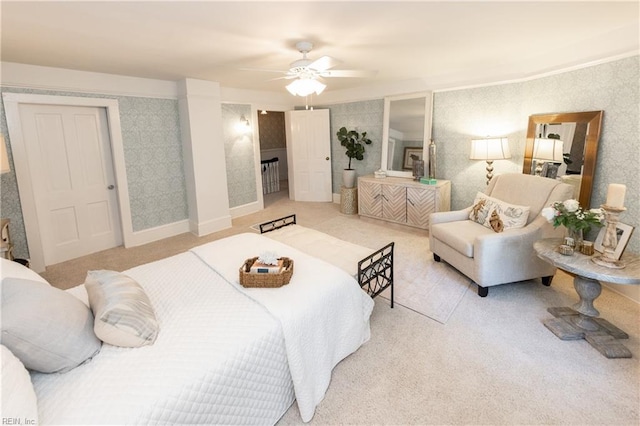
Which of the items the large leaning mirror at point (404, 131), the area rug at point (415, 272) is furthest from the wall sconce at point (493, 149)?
the area rug at point (415, 272)

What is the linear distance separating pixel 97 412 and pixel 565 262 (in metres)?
2.75

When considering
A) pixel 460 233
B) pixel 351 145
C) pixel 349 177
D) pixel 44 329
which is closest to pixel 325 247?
→ pixel 460 233

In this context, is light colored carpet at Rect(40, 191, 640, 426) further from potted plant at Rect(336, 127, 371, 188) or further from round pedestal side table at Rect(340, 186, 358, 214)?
potted plant at Rect(336, 127, 371, 188)

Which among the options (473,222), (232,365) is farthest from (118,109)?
(473,222)

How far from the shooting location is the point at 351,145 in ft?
19.1

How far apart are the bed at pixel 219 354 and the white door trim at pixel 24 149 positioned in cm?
237

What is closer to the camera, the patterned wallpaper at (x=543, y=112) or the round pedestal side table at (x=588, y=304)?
the round pedestal side table at (x=588, y=304)

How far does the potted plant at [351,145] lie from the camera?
19.0ft

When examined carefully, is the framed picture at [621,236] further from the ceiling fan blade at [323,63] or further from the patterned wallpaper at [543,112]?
the ceiling fan blade at [323,63]

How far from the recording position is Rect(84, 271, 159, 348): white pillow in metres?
1.37

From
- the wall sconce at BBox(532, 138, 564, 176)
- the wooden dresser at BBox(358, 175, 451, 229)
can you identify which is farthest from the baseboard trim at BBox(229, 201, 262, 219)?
the wall sconce at BBox(532, 138, 564, 176)

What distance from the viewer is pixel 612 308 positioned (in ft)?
8.67

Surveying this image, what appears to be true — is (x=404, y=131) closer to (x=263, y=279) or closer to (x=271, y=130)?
(x=263, y=279)

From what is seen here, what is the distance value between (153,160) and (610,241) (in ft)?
16.5
